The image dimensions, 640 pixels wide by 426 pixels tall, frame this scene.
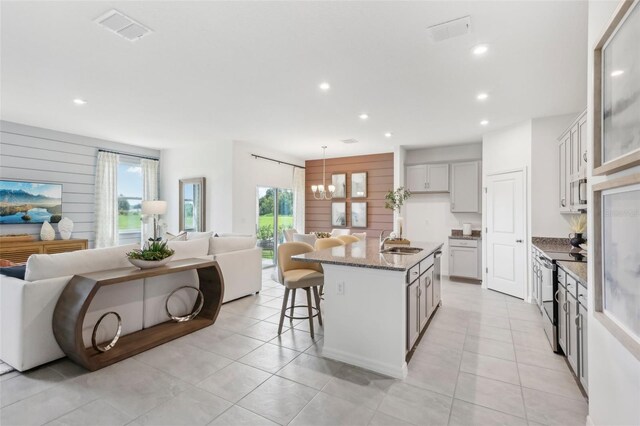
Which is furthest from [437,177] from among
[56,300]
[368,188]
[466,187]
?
[56,300]

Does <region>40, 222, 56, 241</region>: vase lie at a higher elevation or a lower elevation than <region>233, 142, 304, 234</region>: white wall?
lower

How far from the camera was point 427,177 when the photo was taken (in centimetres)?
670

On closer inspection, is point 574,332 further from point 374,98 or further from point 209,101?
point 209,101

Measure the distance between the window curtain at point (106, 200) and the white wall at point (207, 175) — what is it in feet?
3.50

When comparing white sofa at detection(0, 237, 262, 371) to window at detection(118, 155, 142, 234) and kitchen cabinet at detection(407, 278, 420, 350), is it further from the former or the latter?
window at detection(118, 155, 142, 234)

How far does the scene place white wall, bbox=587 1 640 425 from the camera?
1.32 meters

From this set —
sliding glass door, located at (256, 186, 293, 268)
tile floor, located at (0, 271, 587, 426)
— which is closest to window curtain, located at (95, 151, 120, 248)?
sliding glass door, located at (256, 186, 293, 268)

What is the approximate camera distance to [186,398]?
221cm

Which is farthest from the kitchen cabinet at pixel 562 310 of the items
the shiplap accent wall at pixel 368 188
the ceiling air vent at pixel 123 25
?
the shiplap accent wall at pixel 368 188

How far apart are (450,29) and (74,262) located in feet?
12.3

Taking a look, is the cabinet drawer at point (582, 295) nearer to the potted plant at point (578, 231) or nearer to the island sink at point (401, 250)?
the island sink at point (401, 250)

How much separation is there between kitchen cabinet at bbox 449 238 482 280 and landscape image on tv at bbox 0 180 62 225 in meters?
7.46

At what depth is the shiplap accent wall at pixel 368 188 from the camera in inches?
291

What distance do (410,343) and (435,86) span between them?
278 centimetres
